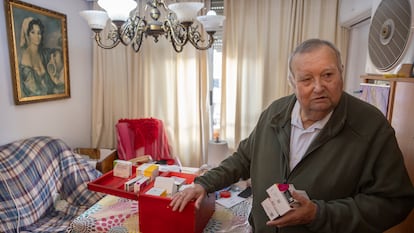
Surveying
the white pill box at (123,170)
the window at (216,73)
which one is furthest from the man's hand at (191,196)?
the window at (216,73)

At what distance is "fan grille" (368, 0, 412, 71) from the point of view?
1.30 meters

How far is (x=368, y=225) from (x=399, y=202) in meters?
0.12

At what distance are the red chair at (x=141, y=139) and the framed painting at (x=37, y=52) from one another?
2.50ft

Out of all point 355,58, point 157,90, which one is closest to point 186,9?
point 157,90

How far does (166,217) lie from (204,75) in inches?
84.2

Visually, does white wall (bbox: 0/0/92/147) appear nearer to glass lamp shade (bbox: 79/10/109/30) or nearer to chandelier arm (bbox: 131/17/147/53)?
glass lamp shade (bbox: 79/10/109/30)

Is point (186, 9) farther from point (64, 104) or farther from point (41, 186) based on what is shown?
point (64, 104)

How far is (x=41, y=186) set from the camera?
2223mm

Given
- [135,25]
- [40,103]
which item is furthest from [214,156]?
[40,103]

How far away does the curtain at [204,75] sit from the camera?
2.87m

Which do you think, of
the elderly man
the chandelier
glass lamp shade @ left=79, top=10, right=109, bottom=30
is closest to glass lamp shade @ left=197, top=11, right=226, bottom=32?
the chandelier

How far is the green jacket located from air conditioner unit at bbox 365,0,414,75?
0.62 meters

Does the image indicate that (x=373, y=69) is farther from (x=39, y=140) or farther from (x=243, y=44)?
(x=39, y=140)

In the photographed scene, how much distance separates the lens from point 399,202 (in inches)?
32.3
